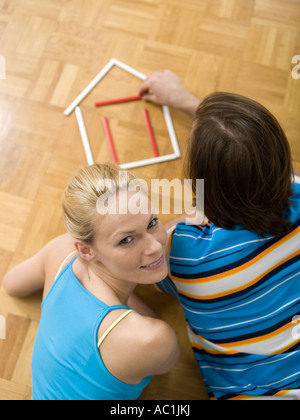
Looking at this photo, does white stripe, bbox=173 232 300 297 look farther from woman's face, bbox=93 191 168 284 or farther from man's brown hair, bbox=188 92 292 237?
woman's face, bbox=93 191 168 284

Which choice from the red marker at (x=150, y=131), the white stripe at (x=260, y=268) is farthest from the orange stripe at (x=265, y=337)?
the red marker at (x=150, y=131)

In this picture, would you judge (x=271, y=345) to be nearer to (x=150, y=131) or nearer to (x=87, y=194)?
(x=87, y=194)

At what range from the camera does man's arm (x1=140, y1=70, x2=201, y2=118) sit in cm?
146

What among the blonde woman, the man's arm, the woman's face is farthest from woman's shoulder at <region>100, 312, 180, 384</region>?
the man's arm

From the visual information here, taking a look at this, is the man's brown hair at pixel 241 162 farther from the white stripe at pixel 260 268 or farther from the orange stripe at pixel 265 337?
the orange stripe at pixel 265 337

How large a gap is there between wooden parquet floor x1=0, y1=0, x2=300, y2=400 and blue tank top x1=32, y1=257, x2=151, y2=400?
14.8 inches

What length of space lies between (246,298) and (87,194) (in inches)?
16.7

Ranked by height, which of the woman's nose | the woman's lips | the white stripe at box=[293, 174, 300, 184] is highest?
the white stripe at box=[293, 174, 300, 184]

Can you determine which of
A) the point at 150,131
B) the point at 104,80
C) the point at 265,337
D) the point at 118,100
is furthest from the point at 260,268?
the point at 104,80

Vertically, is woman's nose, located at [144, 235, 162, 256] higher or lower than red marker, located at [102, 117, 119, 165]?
lower

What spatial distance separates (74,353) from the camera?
88 cm

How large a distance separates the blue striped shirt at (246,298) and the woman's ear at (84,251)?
0.65 feet

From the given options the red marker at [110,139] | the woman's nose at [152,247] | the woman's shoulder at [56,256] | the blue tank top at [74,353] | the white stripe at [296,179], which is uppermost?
the red marker at [110,139]

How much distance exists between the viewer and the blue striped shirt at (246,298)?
882 mm
